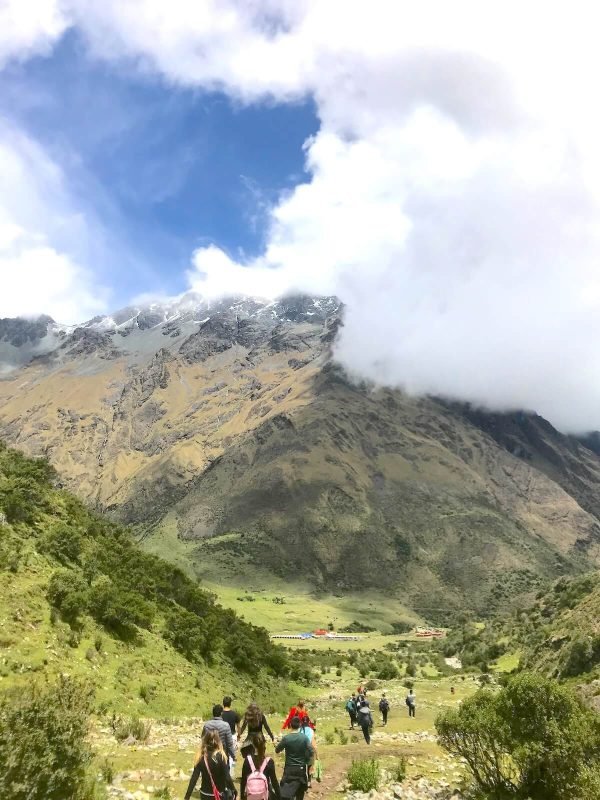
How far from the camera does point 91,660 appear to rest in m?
23.5

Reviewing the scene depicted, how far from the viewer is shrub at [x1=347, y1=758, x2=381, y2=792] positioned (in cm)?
1599

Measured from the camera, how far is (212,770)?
35.9 ft

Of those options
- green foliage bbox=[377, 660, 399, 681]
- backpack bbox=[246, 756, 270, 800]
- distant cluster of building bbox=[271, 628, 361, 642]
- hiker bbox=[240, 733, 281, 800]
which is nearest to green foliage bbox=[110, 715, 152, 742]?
hiker bbox=[240, 733, 281, 800]

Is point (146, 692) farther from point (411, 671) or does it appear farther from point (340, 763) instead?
point (411, 671)

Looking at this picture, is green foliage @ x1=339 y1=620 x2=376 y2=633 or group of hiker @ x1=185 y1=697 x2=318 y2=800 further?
green foliage @ x1=339 y1=620 x2=376 y2=633

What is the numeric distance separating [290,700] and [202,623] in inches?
324

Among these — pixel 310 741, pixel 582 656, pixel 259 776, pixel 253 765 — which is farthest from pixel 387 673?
pixel 259 776

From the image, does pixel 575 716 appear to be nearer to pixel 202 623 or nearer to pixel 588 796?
pixel 588 796

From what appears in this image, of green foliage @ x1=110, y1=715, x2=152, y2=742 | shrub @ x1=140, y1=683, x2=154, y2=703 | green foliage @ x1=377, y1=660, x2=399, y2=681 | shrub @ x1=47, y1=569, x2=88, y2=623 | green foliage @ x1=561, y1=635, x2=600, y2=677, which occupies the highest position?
shrub @ x1=47, y1=569, x2=88, y2=623

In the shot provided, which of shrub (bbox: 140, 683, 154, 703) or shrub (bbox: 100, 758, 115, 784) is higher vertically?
shrub (bbox: 140, 683, 154, 703)

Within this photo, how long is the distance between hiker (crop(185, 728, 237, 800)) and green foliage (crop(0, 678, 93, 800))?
2297mm

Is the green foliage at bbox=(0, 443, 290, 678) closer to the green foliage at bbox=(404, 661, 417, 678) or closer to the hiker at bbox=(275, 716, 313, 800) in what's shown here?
the hiker at bbox=(275, 716, 313, 800)

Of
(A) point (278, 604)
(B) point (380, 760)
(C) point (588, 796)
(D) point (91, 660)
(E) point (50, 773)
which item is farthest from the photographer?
(A) point (278, 604)

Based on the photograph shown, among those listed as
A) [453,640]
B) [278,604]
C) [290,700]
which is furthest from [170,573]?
[278,604]
